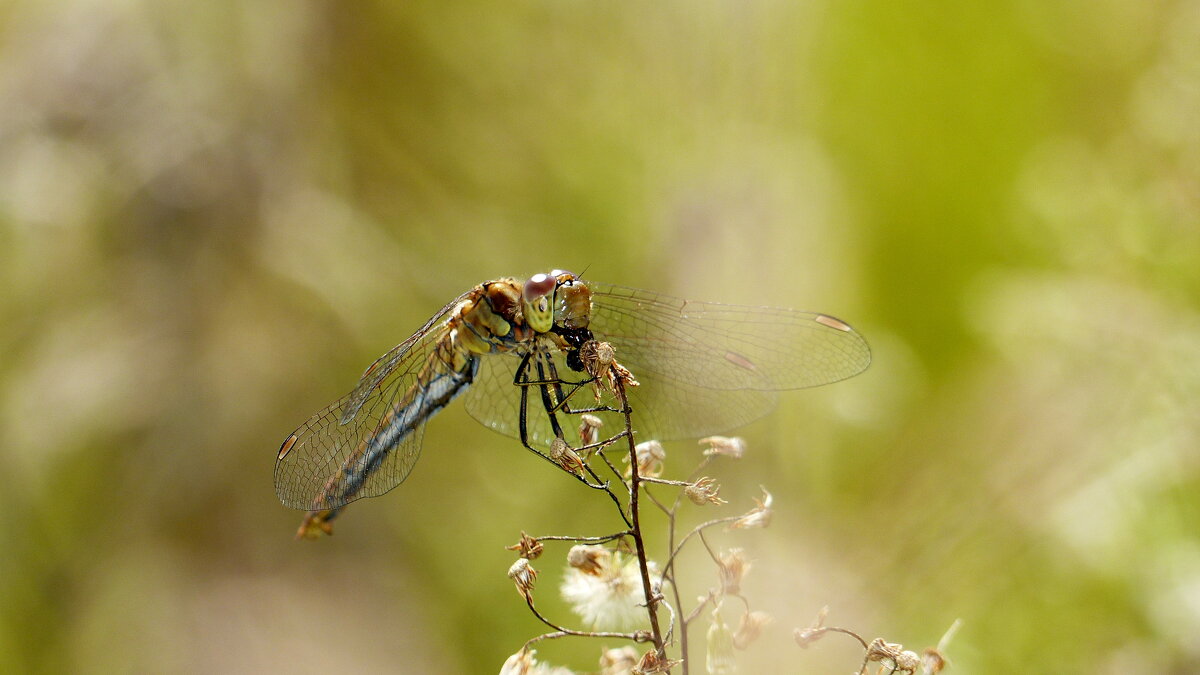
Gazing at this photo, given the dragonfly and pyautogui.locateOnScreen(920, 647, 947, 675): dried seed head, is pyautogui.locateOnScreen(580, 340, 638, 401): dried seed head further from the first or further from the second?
pyautogui.locateOnScreen(920, 647, 947, 675): dried seed head

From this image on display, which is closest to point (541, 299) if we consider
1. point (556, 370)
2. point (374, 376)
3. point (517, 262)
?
point (556, 370)

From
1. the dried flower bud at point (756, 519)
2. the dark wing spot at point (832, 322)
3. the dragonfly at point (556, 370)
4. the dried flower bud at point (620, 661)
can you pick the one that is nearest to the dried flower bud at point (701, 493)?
the dried flower bud at point (756, 519)

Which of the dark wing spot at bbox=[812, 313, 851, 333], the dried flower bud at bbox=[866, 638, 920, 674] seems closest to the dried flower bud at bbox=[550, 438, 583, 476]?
the dried flower bud at bbox=[866, 638, 920, 674]

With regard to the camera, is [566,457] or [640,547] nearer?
[640,547]

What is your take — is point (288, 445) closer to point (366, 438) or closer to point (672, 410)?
point (366, 438)

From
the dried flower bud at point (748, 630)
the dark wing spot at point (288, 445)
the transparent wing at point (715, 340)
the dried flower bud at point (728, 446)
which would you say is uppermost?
the transparent wing at point (715, 340)

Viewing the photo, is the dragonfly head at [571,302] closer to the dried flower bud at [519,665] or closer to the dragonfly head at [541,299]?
the dragonfly head at [541,299]
